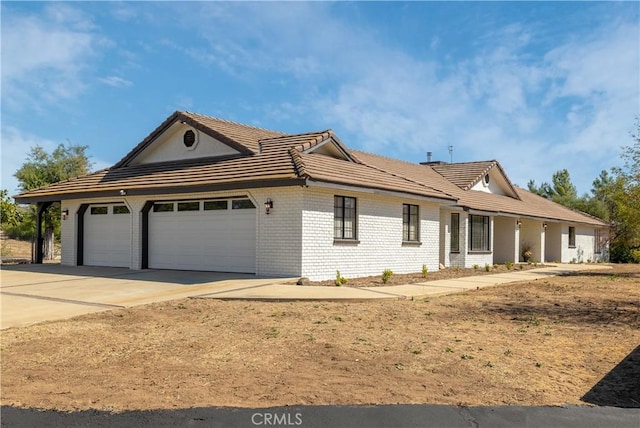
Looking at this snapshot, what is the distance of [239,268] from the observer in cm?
1634

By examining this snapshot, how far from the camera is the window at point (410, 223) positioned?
62.6 feet

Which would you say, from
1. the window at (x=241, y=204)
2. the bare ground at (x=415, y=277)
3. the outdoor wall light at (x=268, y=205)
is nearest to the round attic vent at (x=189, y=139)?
the window at (x=241, y=204)

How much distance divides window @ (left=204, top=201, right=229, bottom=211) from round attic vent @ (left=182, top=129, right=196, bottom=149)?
2.94m

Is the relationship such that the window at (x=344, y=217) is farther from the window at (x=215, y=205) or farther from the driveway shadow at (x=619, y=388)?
the driveway shadow at (x=619, y=388)

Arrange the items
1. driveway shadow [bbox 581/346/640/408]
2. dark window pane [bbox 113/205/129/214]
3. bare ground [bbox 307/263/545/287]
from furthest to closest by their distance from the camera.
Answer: dark window pane [bbox 113/205/129/214] → bare ground [bbox 307/263/545/287] → driveway shadow [bbox 581/346/640/408]

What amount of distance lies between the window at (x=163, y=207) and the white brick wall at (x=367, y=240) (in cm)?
588

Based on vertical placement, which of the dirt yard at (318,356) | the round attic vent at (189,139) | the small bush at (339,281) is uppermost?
the round attic vent at (189,139)

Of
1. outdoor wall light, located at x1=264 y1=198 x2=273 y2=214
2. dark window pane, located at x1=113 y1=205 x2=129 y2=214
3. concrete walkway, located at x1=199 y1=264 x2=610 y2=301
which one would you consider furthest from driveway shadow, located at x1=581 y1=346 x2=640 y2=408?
dark window pane, located at x1=113 y1=205 x2=129 y2=214

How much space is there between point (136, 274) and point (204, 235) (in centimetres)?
243

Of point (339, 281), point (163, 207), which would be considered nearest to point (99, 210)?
point (163, 207)

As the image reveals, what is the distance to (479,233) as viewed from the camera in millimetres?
24938

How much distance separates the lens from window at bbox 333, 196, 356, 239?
1608 cm

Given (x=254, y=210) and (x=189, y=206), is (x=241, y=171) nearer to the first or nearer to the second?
(x=254, y=210)

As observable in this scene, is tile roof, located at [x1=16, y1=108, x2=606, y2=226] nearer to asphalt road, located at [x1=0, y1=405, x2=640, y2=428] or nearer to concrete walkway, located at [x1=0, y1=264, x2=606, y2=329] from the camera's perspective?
concrete walkway, located at [x1=0, y1=264, x2=606, y2=329]
